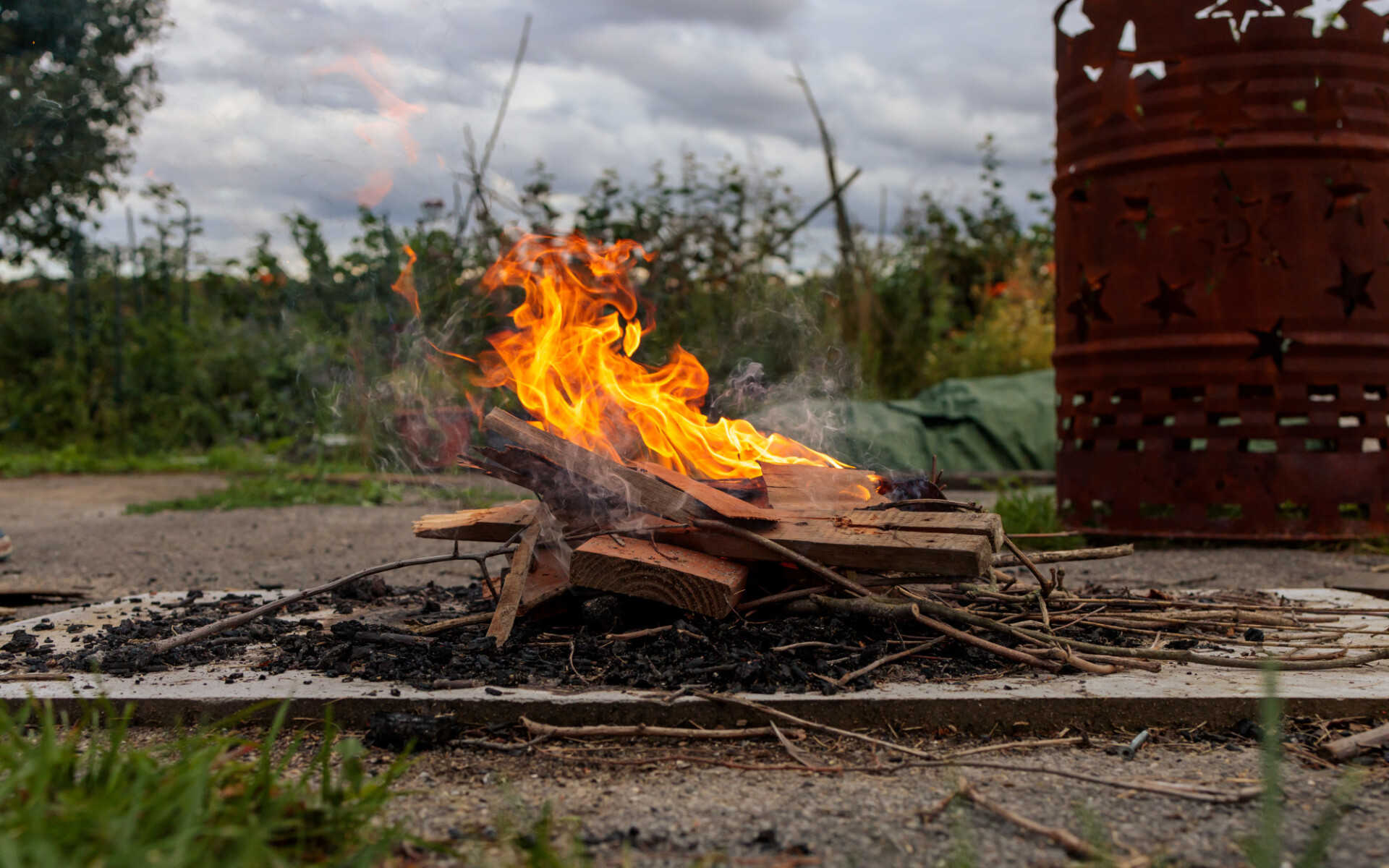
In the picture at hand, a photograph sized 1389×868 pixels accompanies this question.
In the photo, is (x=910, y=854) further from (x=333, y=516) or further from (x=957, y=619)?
(x=333, y=516)

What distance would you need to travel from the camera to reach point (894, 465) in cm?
689

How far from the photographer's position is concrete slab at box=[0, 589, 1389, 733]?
197 centimetres

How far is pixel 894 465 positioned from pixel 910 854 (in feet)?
18.3

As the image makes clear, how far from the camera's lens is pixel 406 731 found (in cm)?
186

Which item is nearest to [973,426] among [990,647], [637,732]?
[990,647]

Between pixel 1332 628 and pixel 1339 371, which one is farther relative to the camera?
pixel 1339 371

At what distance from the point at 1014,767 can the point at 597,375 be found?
1599 mm

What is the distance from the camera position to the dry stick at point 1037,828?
1399 mm

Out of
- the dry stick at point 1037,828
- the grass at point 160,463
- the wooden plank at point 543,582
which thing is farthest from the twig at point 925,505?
the grass at point 160,463

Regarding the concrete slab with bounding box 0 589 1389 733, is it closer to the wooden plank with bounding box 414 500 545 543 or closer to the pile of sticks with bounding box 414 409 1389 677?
the pile of sticks with bounding box 414 409 1389 677

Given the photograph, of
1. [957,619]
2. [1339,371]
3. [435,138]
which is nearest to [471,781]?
[957,619]

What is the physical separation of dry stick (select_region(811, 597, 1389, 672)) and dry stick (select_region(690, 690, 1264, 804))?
435 millimetres

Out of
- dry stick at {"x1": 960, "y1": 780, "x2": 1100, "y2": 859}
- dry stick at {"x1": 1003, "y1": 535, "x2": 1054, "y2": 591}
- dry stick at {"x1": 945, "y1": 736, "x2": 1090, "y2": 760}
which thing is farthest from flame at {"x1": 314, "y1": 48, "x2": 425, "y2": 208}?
dry stick at {"x1": 960, "y1": 780, "x2": 1100, "y2": 859}

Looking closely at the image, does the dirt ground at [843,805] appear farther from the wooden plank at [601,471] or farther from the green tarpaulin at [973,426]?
the green tarpaulin at [973,426]
